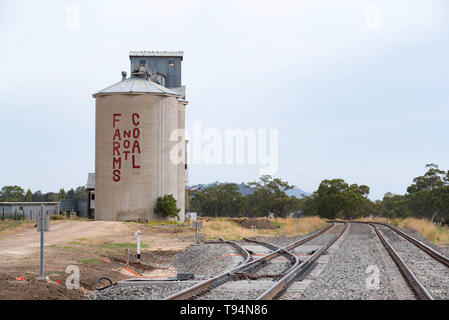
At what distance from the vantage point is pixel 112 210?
4566 cm

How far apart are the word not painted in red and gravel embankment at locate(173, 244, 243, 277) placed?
22737mm

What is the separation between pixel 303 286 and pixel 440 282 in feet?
12.0

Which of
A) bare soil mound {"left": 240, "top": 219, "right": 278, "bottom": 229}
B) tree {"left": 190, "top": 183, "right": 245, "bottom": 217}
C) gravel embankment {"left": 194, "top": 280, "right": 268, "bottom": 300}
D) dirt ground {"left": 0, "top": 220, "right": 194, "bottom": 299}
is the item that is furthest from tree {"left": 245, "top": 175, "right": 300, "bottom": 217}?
gravel embankment {"left": 194, "top": 280, "right": 268, "bottom": 300}

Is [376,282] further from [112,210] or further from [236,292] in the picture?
[112,210]

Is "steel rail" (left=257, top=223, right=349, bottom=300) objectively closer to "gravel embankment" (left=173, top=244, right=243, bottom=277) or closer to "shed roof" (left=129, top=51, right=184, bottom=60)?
"gravel embankment" (left=173, top=244, right=243, bottom=277)

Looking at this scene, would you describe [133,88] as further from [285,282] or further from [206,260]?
[285,282]

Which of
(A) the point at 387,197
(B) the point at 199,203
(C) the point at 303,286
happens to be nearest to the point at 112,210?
(C) the point at 303,286

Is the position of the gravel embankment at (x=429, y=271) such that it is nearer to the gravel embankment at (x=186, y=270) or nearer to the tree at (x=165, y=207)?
the gravel embankment at (x=186, y=270)

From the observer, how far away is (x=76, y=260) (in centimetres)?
1844

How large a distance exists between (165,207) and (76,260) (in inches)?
1056

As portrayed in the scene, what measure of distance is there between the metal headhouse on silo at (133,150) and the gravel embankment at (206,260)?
22.1 metres

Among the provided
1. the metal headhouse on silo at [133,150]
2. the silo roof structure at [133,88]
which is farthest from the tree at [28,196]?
the metal headhouse on silo at [133,150]

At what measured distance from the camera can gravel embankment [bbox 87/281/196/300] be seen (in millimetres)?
11055
